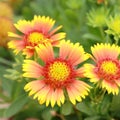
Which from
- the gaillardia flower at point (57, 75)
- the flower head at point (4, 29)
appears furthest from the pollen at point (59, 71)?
the flower head at point (4, 29)

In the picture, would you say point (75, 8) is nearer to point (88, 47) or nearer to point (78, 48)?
point (88, 47)

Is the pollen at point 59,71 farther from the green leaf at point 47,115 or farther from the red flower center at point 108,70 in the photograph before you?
the green leaf at point 47,115

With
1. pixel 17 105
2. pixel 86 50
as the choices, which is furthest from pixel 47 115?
pixel 86 50

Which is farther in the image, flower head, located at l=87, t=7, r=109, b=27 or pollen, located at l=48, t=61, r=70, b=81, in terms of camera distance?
flower head, located at l=87, t=7, r=109, b=27

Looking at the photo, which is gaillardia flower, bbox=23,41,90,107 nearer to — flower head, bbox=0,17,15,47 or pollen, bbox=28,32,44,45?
pollen, bbox=28,32,44,45

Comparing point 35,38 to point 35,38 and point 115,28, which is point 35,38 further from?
point 115,28

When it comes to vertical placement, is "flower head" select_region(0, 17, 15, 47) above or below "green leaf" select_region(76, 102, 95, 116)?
above

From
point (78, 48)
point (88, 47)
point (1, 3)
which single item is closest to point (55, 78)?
point (78, 48)

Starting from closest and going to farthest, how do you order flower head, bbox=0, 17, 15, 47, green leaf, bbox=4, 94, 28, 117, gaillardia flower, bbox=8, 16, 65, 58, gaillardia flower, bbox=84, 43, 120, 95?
gaillardia flower, bbox=84, 43, 120, 95, gaillardia flower, bbox=8, 16, 65, 58, green leaf, bbox=4, 94, 28, 117, flower head, bbox=0, 17, 15, 47

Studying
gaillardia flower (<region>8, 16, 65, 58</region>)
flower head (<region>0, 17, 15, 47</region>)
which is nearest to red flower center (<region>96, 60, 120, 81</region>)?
gaillardia flower (<region>8, 16, 65, 58</region>)
